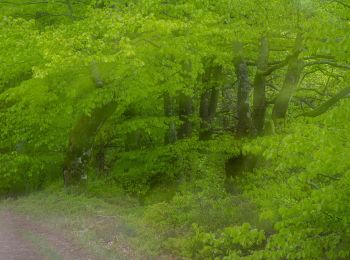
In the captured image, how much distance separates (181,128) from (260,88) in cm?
604

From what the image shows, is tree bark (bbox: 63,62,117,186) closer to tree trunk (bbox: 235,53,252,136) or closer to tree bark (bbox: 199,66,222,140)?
tree trunk (bbox: 235,53,252,136)

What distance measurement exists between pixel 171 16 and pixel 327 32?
732 cm

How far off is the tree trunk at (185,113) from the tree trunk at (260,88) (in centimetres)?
429

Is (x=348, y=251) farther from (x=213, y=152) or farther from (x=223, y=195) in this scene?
(x=213, y=152)

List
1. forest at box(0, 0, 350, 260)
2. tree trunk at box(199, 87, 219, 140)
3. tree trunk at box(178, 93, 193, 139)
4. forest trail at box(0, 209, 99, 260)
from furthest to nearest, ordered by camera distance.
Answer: tree trunk at box(199, 87, 219, 140), tree trunk at box(178, 93, 193, 139), forest trail at box(0, 209, 99, 260), forest at box(0, 0, 350, 260)

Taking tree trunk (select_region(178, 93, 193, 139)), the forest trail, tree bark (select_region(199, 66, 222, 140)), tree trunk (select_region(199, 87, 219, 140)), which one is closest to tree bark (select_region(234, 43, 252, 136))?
tree bark (select_region(199, 66, 222, 140))

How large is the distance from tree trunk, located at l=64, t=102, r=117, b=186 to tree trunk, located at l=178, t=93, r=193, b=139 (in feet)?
17.4

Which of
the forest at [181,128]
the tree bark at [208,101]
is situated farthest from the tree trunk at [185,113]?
the tree bark at [208,101]

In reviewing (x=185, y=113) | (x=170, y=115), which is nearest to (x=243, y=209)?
(x=170, y=115)

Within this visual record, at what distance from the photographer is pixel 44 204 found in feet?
54.0

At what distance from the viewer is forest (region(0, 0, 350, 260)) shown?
7930 millimetres

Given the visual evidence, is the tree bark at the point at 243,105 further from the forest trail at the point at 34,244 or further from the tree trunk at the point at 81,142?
the forest trail at the point at 34,244

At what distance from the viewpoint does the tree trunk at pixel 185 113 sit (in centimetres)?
2278

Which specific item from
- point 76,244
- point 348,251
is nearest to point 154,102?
point 76,244
